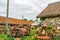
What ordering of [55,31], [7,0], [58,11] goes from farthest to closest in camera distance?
[58,11] → [7,0] → [55,31]

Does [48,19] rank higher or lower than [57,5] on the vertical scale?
lower

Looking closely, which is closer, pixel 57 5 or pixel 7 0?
pixel 7 0

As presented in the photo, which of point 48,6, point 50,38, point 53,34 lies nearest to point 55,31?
point 53,34

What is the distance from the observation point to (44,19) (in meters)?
31.7

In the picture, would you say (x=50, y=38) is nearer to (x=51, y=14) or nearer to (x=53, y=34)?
(x=53, y=34)

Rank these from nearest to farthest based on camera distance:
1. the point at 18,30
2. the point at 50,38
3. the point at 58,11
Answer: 1. the point at 50,38
2. the point at 18,30
3. the point at 58,11

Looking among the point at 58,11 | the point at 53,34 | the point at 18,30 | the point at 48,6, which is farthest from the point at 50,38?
the point at 48,6

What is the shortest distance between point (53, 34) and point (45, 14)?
59.9 feet

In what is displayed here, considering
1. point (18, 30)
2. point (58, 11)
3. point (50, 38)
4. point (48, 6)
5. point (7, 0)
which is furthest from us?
point (48, 6)

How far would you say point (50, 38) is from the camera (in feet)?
39.0

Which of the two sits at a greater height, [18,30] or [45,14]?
[45,14]

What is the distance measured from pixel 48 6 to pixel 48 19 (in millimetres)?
4692

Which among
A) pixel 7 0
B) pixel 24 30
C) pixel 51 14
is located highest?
pixel 7 0

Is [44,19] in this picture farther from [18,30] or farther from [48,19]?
[18,30]
